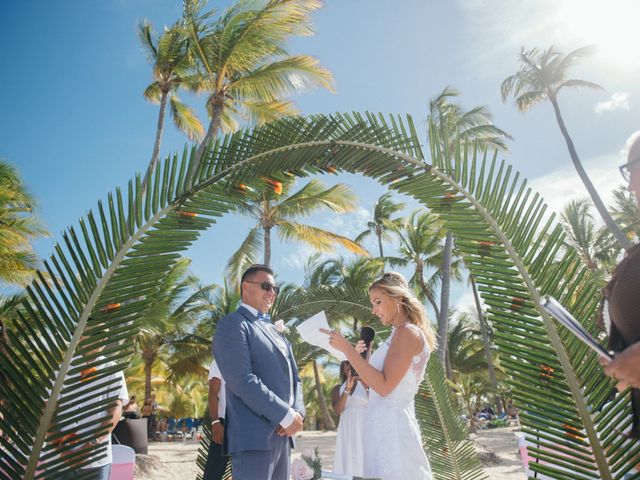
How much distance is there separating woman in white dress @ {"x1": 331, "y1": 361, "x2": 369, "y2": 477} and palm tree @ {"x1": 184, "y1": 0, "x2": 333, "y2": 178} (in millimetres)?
7917

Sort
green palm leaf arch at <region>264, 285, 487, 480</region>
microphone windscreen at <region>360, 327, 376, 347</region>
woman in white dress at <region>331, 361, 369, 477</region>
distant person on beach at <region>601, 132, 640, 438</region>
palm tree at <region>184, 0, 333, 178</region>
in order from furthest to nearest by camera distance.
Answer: palm tree at <region>184, 0, 333, 178</region> → woman in white dress at <region>331, 361, 369, 477</region> → green palm leaf arch at <region>264, 285, 487, 480</region> → microphone windscreen at <region>360, 327, 376, 347</region> → distant person on beach at <region>601, 132, 640, 438</region>

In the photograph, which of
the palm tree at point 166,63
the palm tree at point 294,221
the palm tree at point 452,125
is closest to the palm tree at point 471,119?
the palm tree at point 452,125

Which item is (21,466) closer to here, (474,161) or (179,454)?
(474,161)

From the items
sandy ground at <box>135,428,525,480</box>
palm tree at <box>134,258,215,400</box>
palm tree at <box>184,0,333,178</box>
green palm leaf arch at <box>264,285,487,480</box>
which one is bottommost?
sandy ground at <box>135,428,525,480</box>

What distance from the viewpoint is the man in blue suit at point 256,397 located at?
261 cm

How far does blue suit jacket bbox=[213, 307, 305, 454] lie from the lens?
8.59ft

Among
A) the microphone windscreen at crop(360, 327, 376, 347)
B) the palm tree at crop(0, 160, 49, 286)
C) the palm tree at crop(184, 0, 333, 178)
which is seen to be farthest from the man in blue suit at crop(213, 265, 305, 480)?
the palm tree at crop(0, 160, 49, 286)

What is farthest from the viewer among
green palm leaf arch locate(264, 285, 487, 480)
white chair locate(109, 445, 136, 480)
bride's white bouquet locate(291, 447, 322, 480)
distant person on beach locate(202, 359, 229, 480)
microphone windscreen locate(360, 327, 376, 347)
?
green palm leaf arch locate(264, 285, 487, 480)

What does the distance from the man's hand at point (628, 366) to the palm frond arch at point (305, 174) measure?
2.04 feet

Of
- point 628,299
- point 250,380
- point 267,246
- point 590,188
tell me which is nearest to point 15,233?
point 267,246

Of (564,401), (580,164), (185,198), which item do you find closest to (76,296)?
(185,198)

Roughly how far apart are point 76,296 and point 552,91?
74.5ft

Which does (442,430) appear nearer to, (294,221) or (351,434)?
(351,434)

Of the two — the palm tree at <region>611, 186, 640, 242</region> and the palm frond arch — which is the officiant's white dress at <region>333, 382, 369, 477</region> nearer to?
the palm frond arch
